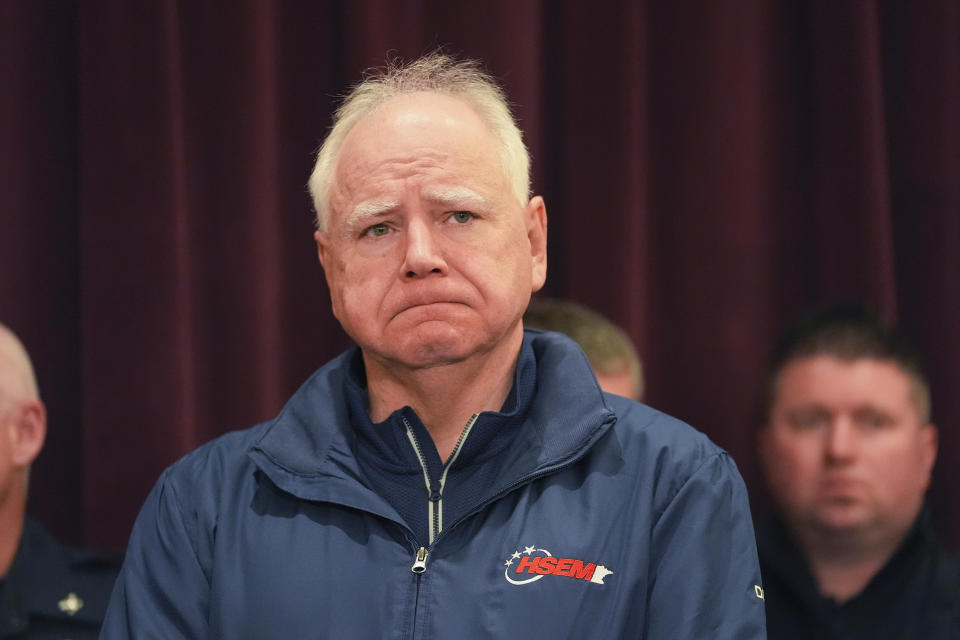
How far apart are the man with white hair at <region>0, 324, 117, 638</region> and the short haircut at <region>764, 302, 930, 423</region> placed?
55.0 inches

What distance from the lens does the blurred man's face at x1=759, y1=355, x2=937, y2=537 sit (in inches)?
89.0

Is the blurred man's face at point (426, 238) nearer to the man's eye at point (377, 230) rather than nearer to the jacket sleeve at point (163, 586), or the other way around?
the man's eye at point (377, 230)

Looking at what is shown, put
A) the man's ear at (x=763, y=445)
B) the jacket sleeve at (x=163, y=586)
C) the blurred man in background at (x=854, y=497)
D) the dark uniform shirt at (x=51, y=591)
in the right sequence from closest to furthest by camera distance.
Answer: the jacket sleeve at (x=163, y=586) → the dark uniform shirt at (x=51, y=591) → the blurred man in background at (x=854, y=497) → the man's ear at (x=763, y=445)

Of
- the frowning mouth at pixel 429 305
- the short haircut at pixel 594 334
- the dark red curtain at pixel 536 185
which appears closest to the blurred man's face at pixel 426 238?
the frowning mouth at pixel 429 305

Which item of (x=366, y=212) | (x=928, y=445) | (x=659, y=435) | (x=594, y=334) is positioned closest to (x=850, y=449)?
(x=928, y=445)

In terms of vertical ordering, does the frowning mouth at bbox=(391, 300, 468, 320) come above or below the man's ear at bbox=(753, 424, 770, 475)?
above

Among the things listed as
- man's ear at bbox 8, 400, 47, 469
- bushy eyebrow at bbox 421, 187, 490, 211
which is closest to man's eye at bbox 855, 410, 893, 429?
bushy eyebrow at bbox 421, 187, 490, 211

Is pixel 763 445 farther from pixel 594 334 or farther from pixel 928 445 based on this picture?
pixel 594 334

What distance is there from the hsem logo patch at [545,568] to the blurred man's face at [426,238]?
0.27 m

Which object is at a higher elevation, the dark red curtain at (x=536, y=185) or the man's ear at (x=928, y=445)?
the dark red curtain at (x=536, y=185)

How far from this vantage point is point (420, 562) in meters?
1.36

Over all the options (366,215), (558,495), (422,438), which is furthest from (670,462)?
(366,215)

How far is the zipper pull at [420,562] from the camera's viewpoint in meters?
1.35

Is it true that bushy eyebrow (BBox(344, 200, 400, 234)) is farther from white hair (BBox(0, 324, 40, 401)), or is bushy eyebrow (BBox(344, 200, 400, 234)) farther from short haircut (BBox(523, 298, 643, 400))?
white hair (BBox(0, 324, 40, 401))
